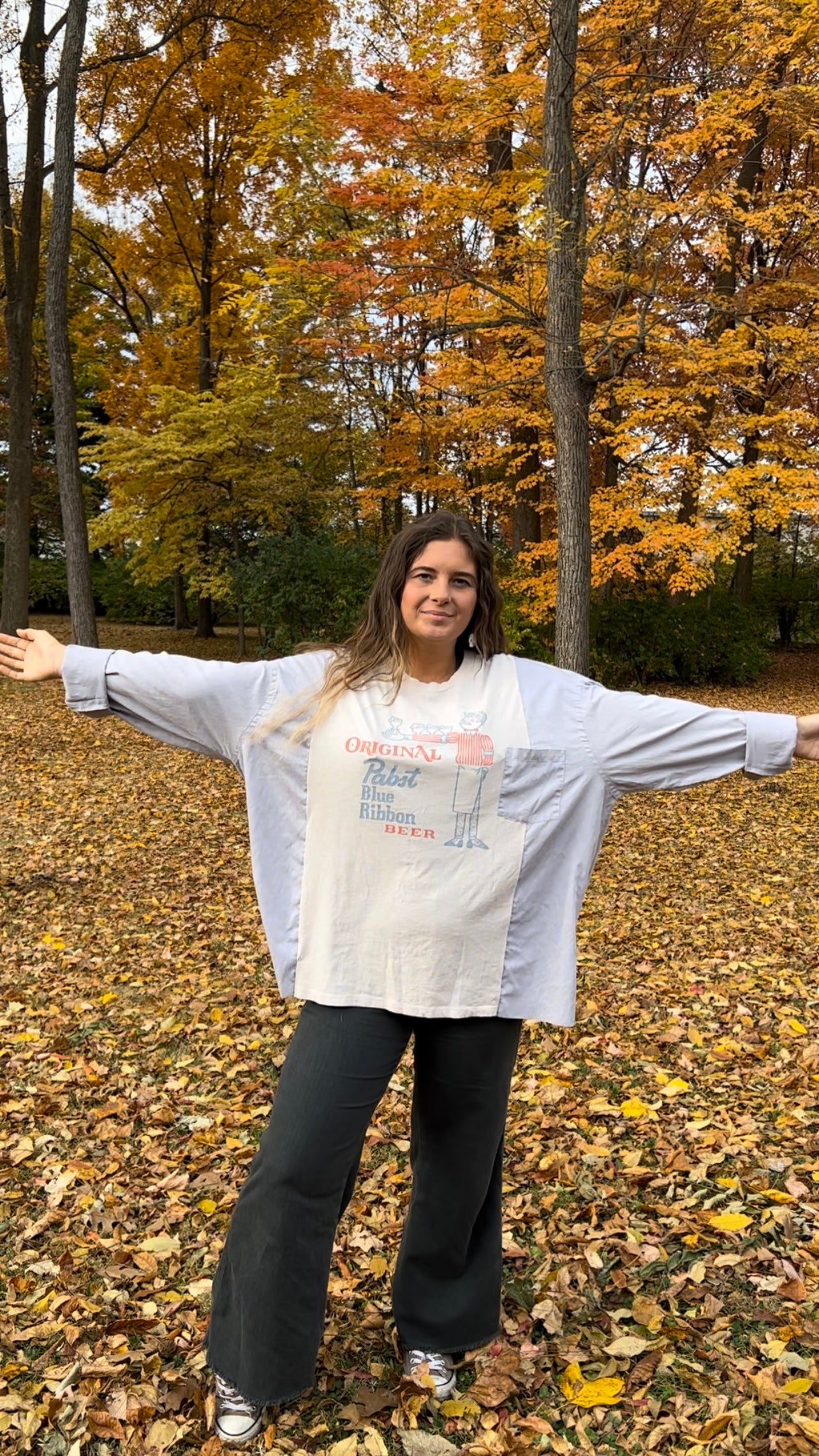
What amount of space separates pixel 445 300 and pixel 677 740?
27.9ft

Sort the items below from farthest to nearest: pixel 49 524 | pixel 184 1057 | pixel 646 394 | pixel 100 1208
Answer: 1. pixel 49 524
2. pixel 646 394
3. pixel 184 1057
4. pixel 100 1208

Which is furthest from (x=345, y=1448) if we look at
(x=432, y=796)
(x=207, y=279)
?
(x=207, y=279)

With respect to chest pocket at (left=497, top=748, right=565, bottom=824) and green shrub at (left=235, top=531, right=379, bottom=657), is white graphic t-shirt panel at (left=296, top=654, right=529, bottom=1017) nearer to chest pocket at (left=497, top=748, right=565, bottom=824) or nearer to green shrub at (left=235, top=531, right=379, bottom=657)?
chest pocket at (left=497, top=748, right=565, bottom=824)

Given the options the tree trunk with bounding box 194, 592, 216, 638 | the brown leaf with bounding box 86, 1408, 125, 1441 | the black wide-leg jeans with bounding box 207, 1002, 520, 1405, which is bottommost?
the brown leaf with bounding box 86, 1408, 125, 1441

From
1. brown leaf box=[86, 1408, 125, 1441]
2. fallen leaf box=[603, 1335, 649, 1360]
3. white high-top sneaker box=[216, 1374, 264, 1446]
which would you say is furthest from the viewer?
fallen leaf box=[603, 1335, 649, 1360]

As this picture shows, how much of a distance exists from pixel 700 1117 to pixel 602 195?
31.2 ft

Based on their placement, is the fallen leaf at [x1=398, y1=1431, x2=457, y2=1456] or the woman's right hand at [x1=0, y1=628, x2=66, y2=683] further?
the fallen leaf at [x1=398, y1=1431, x2=457, y2=1456]

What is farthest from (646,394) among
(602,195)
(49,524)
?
(49,524)

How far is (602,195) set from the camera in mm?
10211

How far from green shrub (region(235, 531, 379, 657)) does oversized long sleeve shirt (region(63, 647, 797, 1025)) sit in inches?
411

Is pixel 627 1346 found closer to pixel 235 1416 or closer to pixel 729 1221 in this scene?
pixel 729 1221

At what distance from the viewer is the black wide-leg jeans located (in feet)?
6.56

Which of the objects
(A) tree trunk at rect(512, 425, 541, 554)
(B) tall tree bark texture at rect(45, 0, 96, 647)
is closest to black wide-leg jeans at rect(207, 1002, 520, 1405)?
(B) tall tree bark texture at rect(45, 0, 96, 647)

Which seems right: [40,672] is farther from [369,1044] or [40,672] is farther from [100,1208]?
[100,1208]
